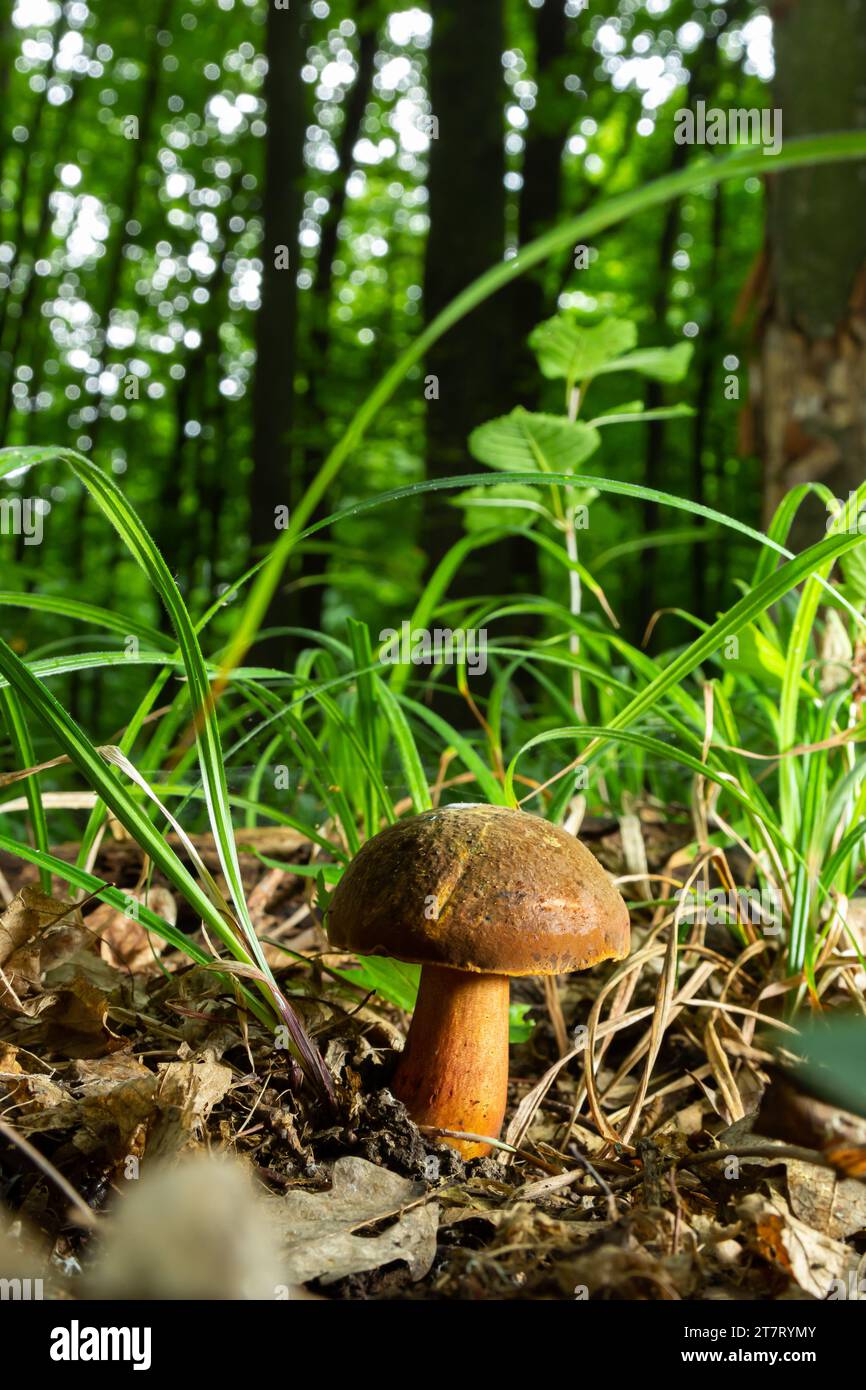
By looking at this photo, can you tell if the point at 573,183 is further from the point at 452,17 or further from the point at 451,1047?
the point at 451,1047

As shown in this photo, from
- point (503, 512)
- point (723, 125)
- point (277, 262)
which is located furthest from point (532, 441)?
point (723, 125)

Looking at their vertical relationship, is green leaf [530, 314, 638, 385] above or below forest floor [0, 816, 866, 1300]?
above

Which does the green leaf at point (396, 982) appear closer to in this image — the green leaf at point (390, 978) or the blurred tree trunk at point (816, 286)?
the green leaf at point (390, 978)

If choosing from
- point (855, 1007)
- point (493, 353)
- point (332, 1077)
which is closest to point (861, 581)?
point (855, 1007)

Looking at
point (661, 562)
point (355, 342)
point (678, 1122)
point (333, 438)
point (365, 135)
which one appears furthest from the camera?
point (661, 562)

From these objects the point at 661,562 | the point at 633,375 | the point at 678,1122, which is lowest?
the point at 678,1122

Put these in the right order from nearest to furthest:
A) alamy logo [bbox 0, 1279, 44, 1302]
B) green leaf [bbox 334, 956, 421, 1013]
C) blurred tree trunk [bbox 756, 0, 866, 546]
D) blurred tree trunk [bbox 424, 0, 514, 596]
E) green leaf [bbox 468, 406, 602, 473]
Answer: alamy logo [bbox 0, 1279, 44, 1302]
green leaf [bbox 334, 956, 421, 1013]
green leaf [bbox 468, 406, 602, 473]
blurred tree trunk [bbox 756, 0, 866, 546]
blurred tree trunk [bbox 424, 0, 514, 596]

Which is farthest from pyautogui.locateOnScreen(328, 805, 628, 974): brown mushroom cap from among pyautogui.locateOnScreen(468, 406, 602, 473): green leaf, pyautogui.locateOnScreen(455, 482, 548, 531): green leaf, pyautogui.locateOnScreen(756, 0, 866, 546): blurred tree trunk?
pyautogui.locateOnScreen(756, 0, 866, 546): blurred tree trunk
